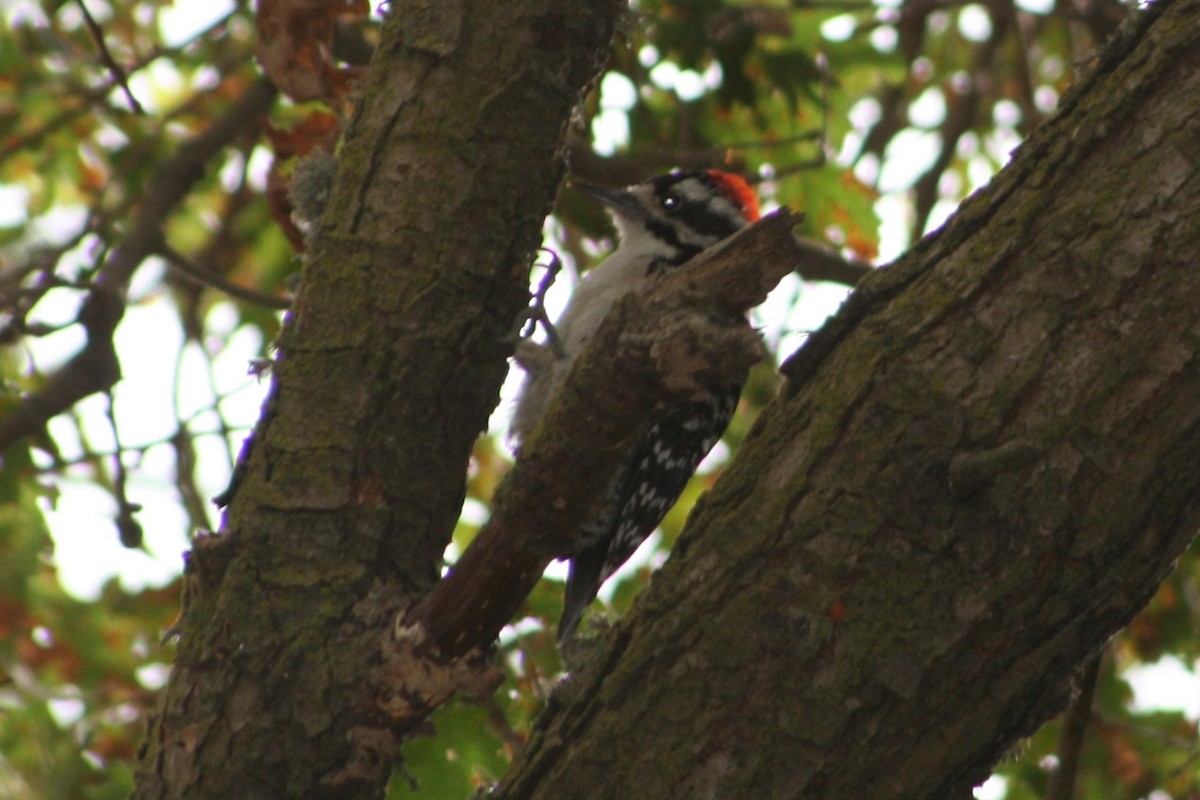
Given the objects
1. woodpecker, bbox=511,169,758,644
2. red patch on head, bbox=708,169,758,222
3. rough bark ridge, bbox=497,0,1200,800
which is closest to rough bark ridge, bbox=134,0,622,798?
rough bark ridge, bbox=497,0,1200,800

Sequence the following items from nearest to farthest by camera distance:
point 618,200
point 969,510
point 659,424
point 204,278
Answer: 1. point 969,510
2. point 659,424
3. point 204,278
4. point 618,200

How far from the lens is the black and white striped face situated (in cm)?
528

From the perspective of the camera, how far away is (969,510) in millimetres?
2381

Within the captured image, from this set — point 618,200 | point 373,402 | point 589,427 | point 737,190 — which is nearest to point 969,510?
point 589,427

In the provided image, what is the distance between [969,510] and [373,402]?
4.14 ft

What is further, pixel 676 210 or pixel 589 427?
pixel 676 210

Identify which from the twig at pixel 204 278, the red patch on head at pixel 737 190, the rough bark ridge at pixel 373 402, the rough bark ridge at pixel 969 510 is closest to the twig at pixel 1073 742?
the rough bark ridge at pixel 969 510

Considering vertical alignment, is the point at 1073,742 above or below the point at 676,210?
below

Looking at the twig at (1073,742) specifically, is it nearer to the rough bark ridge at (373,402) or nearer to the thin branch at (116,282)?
the rough bark ridge at (373,402)

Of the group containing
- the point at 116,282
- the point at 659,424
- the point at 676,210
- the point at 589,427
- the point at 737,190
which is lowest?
the point at 589,427

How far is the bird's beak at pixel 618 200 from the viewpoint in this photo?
5.27m

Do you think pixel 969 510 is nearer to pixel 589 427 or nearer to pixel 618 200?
pixel 589 427

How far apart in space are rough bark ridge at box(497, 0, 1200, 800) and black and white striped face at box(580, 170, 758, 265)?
2.80 metres

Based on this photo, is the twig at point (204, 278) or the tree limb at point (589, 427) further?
the twig at point (204, 278)
